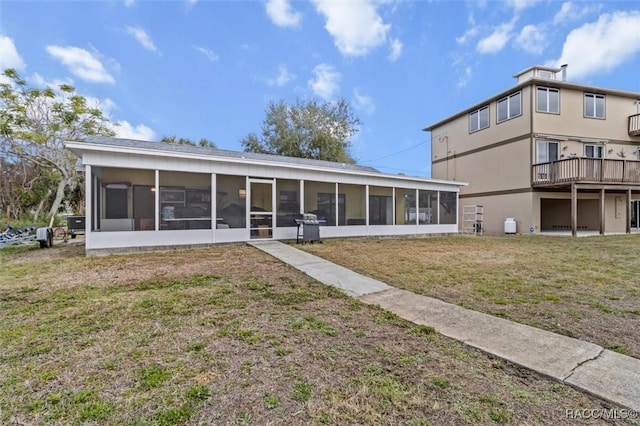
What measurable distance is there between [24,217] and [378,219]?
20.3 metres

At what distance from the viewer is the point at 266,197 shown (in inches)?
399

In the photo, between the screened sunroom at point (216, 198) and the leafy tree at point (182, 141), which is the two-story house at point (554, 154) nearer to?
the screened sunroom at point (216, 198)

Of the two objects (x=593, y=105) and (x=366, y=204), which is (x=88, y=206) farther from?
(x=593, y=105)

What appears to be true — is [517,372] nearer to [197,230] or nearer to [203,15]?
[197,230]

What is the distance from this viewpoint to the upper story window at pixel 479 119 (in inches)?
690

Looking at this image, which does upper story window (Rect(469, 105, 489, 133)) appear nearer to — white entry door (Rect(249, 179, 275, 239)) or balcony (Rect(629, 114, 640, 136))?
balcony (Rect(629, 114, 640, 136))

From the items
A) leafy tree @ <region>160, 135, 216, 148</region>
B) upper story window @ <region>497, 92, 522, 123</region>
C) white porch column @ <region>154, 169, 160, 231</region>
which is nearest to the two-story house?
upper story window @ <region>497, 92, 522, 123</region>

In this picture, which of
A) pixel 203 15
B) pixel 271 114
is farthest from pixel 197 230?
pixel 271 114

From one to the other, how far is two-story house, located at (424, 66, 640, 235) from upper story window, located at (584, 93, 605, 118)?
0.05 metres

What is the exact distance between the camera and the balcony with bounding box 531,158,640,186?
45.4 ft

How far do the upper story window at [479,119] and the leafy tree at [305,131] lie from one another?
389 inches

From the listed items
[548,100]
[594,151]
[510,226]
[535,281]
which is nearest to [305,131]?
[548,100]

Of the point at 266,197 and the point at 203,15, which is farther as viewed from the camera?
the point at 203,15

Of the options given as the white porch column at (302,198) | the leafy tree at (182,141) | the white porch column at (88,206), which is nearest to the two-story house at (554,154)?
the white porch column at (302,198)
